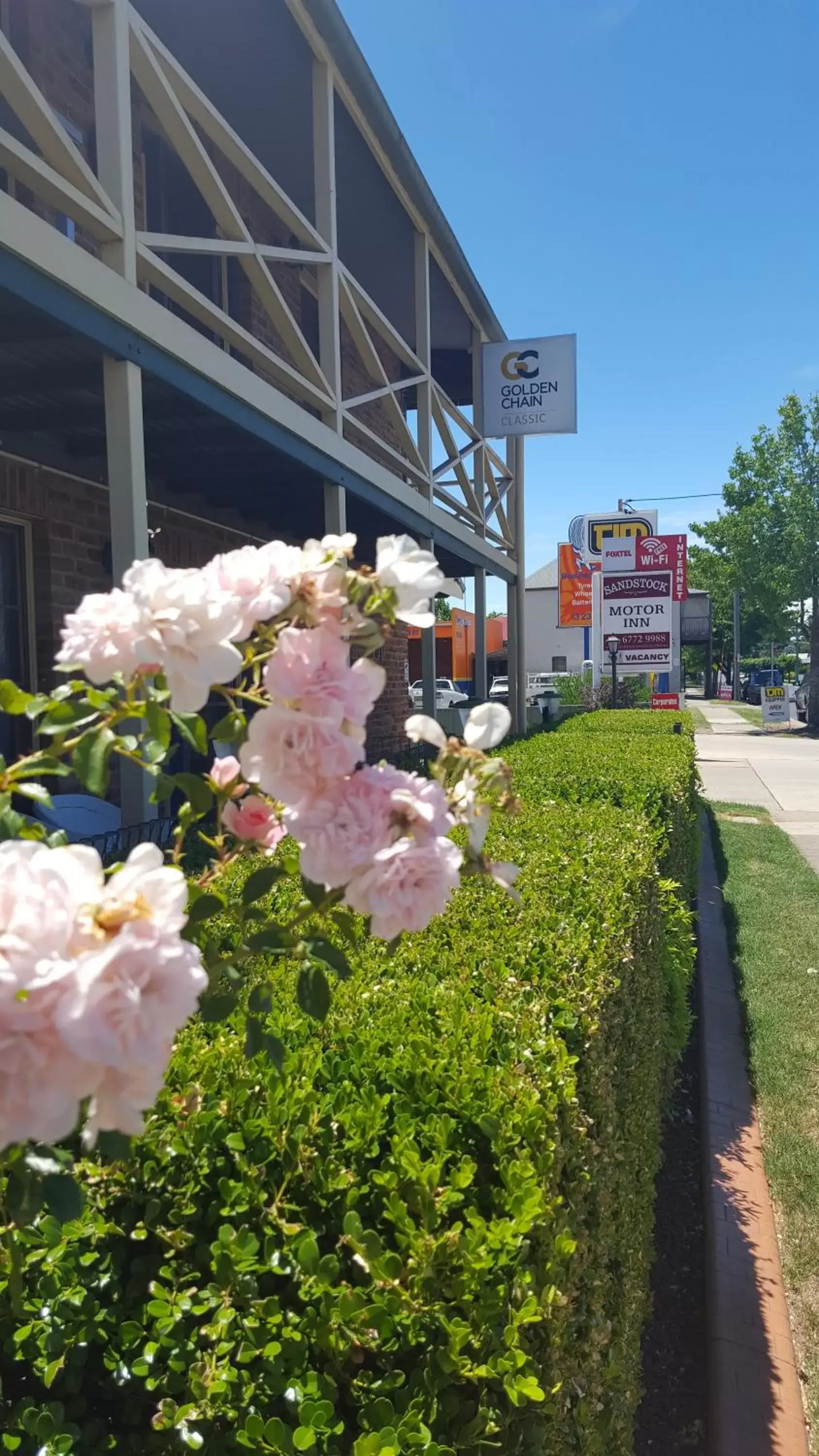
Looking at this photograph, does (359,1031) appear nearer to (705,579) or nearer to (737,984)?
(737,984)

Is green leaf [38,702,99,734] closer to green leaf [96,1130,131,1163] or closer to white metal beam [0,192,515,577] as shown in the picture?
green leaf [96,1130,131,1163]

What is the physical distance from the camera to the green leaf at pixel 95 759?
1064 millimetres

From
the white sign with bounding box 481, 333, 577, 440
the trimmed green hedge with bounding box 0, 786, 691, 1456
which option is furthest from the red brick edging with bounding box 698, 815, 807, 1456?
the white sign with bounding box 481, 333, 577, 440

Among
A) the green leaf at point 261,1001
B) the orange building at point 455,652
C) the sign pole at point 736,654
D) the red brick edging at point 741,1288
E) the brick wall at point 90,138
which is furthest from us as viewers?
the sign pole at point 736,654

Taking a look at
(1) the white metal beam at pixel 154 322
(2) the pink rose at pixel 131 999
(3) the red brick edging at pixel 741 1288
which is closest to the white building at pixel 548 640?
(1) the white metal beam at pixel 154 322

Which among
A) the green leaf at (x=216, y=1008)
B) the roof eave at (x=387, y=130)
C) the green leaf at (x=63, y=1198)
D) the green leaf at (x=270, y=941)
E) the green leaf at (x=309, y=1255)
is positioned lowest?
the green leaf at (x=309, y=1255)

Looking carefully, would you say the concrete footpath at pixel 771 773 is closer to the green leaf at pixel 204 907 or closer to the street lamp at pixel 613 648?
the street lamp at pixel 613 648

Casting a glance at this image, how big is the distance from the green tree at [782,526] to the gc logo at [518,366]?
17.7 meters

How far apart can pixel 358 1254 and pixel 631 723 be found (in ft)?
32.1

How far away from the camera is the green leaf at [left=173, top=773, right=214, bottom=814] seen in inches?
47.9

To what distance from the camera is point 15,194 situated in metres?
5.58

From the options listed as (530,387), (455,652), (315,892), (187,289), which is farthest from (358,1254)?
(455,652)

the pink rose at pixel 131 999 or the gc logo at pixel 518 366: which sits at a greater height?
the gc logo at pixel 518 366

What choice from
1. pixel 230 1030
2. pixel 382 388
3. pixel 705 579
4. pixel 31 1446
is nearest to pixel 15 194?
pixel 382 388
